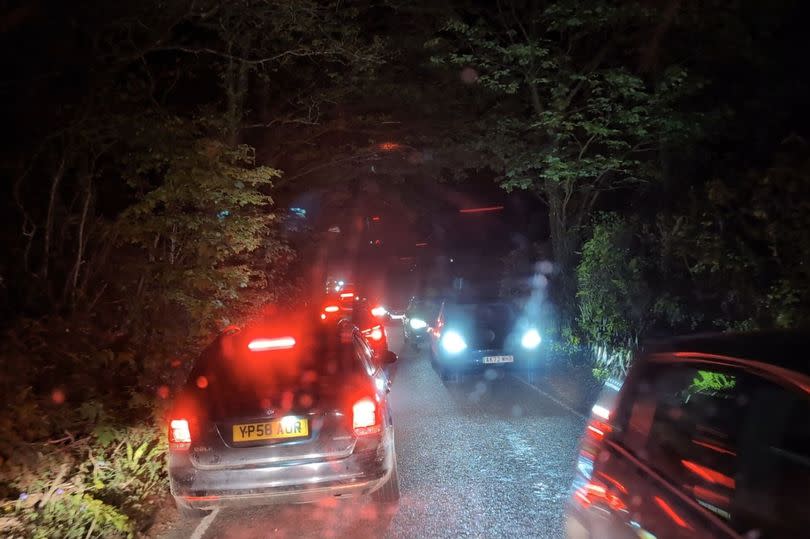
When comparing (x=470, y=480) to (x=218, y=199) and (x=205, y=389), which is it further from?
(x=218, y=199)

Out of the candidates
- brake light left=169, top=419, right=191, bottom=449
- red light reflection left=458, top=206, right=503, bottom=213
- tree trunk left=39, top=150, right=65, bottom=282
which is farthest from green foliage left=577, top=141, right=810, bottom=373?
red light reflection left=458, top=206, right=503, bottom=213

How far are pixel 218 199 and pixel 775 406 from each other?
27.2ft

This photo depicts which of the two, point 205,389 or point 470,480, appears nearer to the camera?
point 205,389

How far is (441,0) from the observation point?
14.1m

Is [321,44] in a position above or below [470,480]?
above

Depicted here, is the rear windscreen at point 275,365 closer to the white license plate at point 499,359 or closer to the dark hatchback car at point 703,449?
the dark hatchback car at point 703,449

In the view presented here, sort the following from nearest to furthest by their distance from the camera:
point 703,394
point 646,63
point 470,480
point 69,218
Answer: point 703,394, point 470,480, point 69,218, point 646,63

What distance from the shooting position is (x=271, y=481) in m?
4.85

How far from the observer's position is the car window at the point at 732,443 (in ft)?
7.38

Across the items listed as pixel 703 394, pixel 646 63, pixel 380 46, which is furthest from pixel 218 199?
pixel 646 63

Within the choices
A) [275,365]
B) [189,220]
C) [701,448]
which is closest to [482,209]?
[189,220]

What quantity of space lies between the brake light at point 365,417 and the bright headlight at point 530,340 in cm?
670

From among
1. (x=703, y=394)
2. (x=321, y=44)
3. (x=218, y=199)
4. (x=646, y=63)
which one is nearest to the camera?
(x=703, y=394)

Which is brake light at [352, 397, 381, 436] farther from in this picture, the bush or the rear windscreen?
the bush
